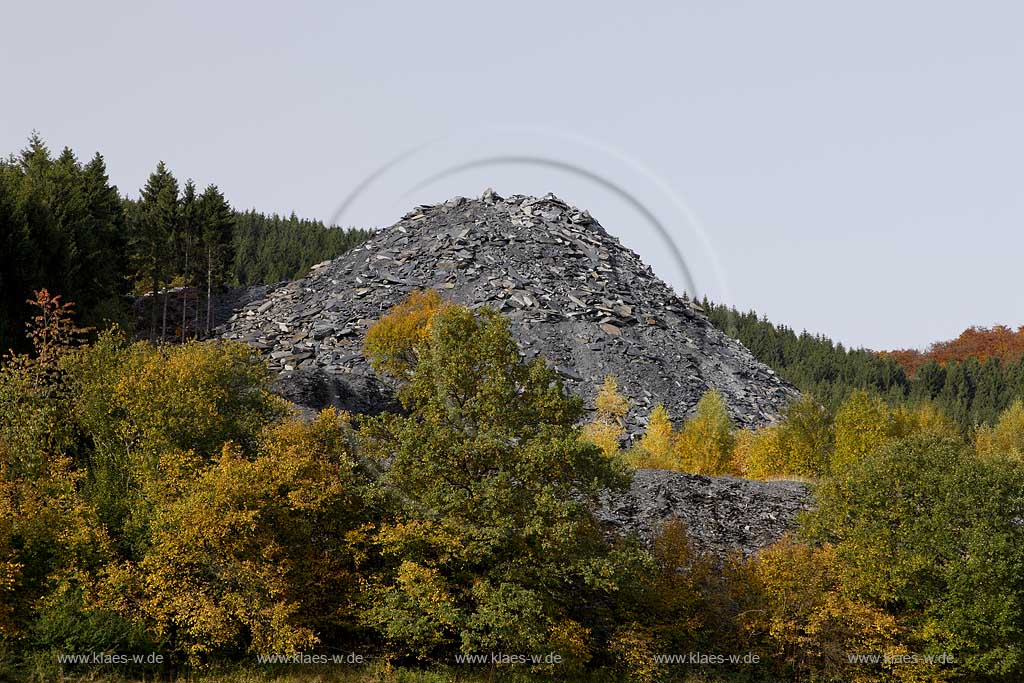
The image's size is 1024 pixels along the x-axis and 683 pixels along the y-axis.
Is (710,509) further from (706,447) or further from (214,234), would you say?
(214,234)

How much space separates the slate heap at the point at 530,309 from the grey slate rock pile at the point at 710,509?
42.7m

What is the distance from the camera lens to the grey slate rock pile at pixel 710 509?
56.1 meters

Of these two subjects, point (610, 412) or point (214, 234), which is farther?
point (214, 234)

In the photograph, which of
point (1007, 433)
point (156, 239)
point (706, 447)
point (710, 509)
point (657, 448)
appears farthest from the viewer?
point (156, 239)

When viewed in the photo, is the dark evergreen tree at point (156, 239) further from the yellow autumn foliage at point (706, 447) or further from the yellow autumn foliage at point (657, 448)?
the yellow autumn foliage at point (706, 447)

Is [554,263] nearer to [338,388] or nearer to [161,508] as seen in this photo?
[338,388]

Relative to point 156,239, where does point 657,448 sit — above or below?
below

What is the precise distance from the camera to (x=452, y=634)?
44.2 meters

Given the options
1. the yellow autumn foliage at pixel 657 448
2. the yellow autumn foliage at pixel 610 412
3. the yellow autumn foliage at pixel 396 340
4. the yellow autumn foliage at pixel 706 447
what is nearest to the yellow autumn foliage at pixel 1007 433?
the yellow autumn foliage at pixel 706 447

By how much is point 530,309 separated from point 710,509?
242ft

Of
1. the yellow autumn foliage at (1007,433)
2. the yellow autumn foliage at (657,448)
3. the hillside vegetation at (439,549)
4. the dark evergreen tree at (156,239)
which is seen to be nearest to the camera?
the hillside vegetation at (439,549)

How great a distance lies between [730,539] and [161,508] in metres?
29.1

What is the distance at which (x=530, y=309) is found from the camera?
131 meters

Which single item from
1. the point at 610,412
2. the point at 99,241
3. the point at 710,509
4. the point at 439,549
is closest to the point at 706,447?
the point at 610,412
